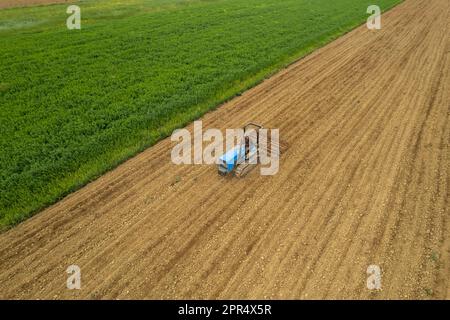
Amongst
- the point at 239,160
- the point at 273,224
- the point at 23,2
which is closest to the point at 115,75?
the point at 239,160

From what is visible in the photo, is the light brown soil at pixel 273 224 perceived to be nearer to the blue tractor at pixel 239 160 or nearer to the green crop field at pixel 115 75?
the blue tractor at pixel 239 160

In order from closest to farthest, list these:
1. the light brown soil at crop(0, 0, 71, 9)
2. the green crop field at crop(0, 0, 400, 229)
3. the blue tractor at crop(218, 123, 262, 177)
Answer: the blue tractor at crop(218, 123, 262, 177)
the green crop field at crop(0, 0, 400, 229)
the light brown soil at crop(0, 0, 71, 9)

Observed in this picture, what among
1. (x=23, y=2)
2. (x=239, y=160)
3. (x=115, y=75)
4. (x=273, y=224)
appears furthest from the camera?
(x=23, y=2)

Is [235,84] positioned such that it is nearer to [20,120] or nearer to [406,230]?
[20,120]

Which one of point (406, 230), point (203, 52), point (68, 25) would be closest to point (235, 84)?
point (203, 52)

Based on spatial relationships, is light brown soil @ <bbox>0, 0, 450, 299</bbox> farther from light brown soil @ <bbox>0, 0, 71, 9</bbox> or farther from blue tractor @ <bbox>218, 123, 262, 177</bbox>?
light brown soil @ <bbox>0, 0, 71, 9</bbox>

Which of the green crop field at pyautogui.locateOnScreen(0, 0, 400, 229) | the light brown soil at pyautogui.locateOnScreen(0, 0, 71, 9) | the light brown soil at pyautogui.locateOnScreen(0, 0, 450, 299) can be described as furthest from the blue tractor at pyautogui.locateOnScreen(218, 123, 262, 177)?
the light brown soil at pyautogui.locateOnScreen(0, 0, 71, 9)

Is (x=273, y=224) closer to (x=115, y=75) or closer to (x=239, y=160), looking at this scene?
(x=239, y=160)
